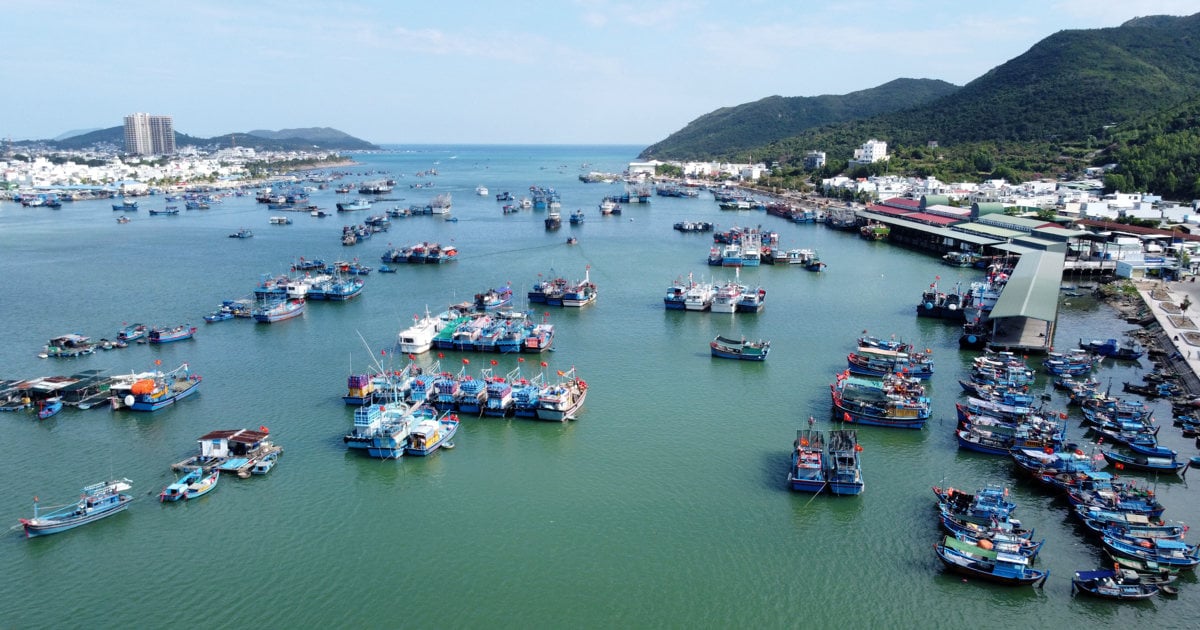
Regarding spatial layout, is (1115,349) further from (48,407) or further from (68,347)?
(68,347)

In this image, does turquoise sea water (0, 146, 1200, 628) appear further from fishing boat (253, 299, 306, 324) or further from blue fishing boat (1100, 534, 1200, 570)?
fishing boat (253, 299, 306, 324)

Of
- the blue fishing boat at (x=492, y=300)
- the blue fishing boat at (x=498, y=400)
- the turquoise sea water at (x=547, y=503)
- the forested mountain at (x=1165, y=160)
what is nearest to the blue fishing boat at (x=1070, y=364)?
the turquoise sea water at (x=547, y=503)

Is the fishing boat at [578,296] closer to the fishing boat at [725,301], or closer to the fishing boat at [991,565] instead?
the fishing boat at [725,301]

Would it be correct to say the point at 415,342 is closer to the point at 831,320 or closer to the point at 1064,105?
the point at 831,320

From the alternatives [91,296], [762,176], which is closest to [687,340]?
[91,296]

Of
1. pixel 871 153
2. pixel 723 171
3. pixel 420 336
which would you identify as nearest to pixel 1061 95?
pixel 871 153
